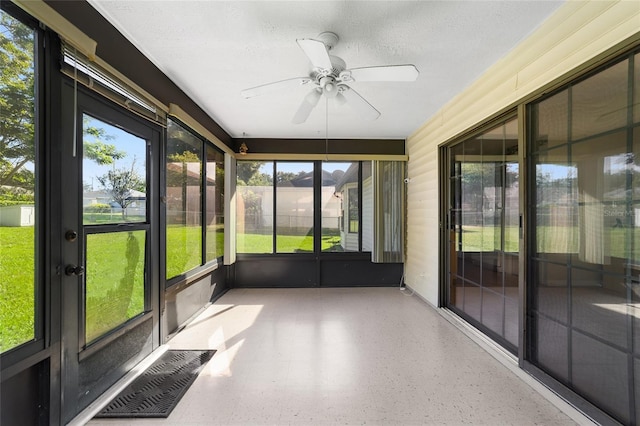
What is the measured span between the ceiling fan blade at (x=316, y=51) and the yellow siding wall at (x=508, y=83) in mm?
1534

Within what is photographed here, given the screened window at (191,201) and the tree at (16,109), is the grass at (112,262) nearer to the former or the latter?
the screened window at (191,201)

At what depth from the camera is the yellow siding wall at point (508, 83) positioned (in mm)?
1647

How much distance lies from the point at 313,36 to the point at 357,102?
0.63m

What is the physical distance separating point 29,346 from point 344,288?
4059 millimetres

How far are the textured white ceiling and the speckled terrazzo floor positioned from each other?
2.56 metres

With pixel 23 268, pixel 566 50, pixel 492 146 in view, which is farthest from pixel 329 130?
pixel 23 268

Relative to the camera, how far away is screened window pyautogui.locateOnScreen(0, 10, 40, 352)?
139cm

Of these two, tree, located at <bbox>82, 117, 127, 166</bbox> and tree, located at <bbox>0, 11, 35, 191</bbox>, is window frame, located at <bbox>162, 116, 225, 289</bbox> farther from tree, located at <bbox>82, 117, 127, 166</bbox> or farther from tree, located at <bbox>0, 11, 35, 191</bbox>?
tree, located at <bbox>0, 11, 35, 191</bbox>

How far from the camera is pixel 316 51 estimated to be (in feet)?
5.90

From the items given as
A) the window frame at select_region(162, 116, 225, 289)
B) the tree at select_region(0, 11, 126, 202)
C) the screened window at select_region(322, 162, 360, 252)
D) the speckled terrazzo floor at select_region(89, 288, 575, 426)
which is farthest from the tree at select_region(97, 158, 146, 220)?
the screened window at select_region(322, 162, 360, 252)

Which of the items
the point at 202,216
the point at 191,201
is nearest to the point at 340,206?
the point at 202,216

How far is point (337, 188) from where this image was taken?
16.9 feet

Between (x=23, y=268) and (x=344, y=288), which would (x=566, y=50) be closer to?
(x=23, y=268)

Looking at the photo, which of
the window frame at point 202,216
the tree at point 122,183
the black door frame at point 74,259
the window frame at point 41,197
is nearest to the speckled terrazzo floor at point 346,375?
the black door frame at point 74,259
